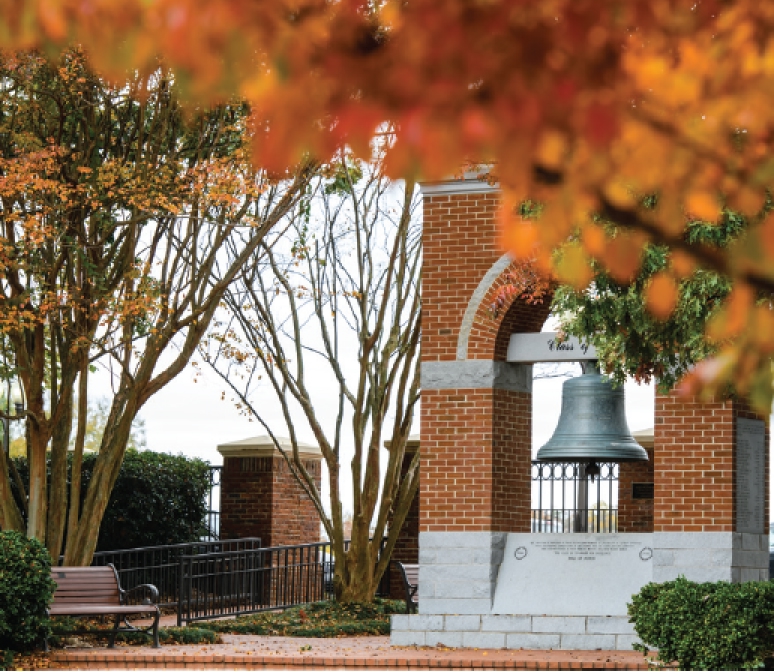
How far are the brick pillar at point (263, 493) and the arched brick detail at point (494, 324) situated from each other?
8.24m

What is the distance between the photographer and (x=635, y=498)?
19766 mm

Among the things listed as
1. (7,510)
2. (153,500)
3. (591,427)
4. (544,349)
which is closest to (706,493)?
(591,427)

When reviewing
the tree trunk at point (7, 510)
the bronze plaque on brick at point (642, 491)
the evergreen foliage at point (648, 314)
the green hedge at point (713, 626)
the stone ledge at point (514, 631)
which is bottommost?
the stone ledge at point (514, 631)

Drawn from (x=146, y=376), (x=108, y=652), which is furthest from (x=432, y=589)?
(x=146, y=376)

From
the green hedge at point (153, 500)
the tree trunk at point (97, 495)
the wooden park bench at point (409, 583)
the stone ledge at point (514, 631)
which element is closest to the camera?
the stone ledge at point (514, 631)

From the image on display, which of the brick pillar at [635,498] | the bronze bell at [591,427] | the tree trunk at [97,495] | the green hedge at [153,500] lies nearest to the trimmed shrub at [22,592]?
the tree trunk at [97,495]

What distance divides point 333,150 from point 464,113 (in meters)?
0.39

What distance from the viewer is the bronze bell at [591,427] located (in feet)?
42.5

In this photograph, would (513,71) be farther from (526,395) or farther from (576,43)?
(526,395)

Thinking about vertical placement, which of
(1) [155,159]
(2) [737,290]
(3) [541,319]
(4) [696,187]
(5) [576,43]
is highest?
(1) [155,159]

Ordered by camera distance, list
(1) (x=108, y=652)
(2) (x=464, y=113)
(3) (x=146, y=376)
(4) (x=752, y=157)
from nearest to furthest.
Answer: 1. (2) (x=464, y=113)
2. (4) (x=752, y=157)
3. (1) (x=108, y=652)
4. (3) (x=146, y=376)

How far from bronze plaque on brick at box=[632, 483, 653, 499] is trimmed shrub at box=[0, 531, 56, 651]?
9.41 m

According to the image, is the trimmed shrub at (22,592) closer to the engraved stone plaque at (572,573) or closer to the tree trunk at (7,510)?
the tree trunk at (7,510)

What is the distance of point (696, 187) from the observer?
9.52 feet
